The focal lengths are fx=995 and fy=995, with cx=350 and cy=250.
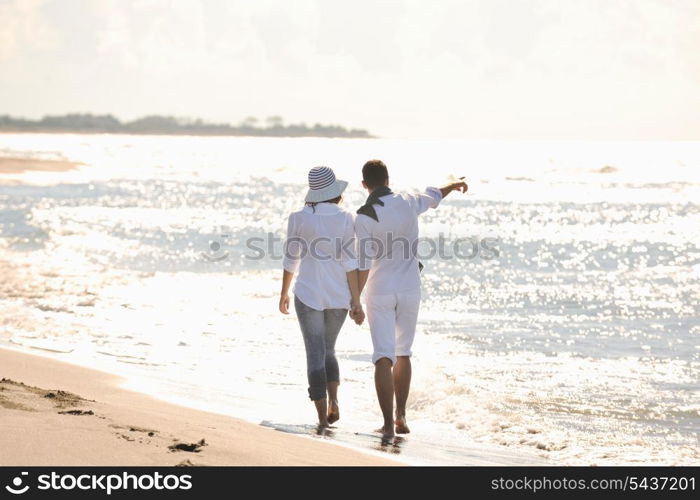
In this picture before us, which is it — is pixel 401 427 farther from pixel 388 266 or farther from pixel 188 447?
pixel 188 447

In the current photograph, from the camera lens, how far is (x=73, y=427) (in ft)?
17.2

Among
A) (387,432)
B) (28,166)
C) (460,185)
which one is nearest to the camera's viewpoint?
(387,432)

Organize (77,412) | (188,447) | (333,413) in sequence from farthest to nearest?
(333,413)
(77,412)
(188,447)

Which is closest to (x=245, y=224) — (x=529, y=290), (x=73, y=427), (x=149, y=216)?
(x=149, y=216)

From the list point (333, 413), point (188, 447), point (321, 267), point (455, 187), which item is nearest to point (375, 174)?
point (455, 187)

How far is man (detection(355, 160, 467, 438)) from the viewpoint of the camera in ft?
21.1

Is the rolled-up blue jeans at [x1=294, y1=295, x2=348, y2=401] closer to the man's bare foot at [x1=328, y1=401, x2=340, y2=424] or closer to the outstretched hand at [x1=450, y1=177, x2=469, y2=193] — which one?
the man's bare foot at [x1=328, y1=401, x2=340, y2=424]

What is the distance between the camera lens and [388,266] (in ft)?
21.4

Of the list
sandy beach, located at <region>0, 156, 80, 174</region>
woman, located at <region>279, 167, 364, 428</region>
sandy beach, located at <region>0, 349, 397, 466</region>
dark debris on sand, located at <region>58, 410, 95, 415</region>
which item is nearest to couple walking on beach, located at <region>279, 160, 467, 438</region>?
woman, located at <region>279, 167, 364, 428</region>

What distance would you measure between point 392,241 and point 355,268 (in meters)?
0.30

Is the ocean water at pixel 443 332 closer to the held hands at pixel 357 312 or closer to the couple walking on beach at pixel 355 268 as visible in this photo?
the couple walking on beach at pixel 355 268

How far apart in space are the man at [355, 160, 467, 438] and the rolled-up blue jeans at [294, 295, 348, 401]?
10.2 inches

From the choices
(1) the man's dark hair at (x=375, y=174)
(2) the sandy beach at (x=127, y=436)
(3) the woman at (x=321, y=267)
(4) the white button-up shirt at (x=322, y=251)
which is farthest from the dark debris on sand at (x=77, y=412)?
(1) the man's dark hair at (x=375, y=174)

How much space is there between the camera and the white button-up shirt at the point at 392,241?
641 centimetres
